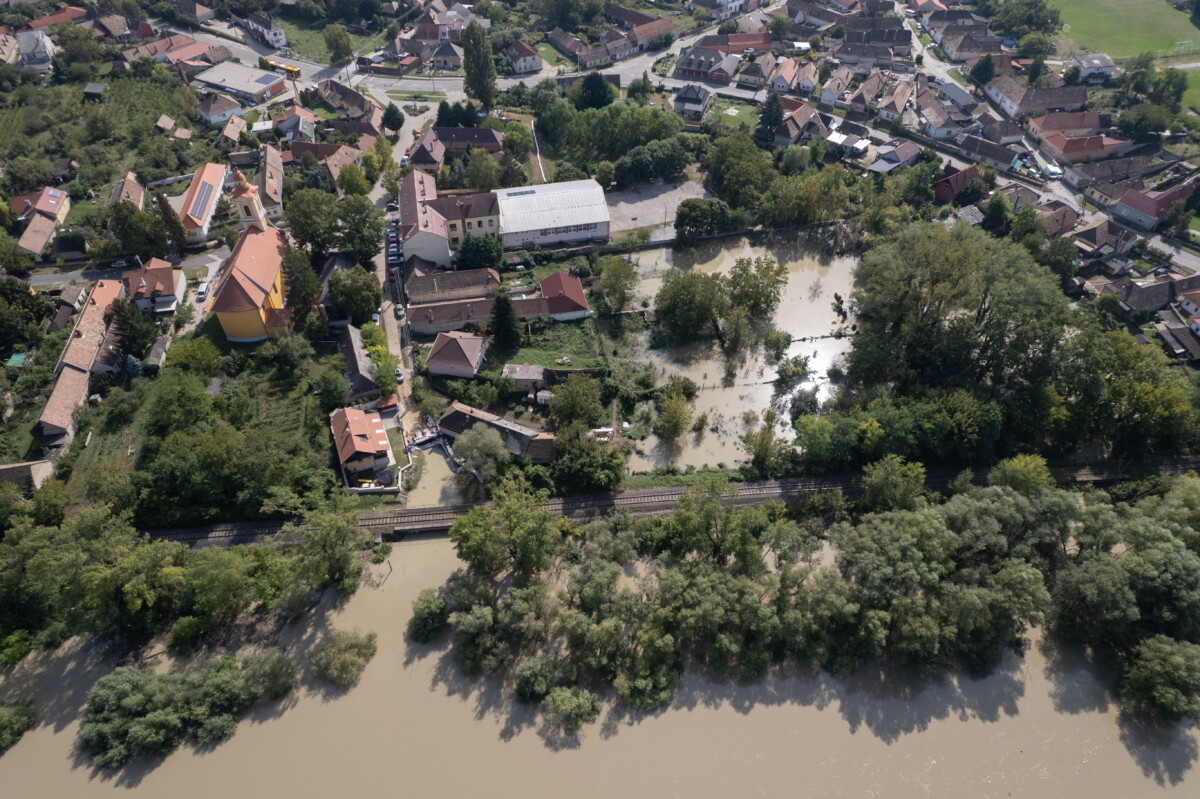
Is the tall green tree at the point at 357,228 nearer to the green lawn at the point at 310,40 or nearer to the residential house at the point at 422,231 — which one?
the residential house at the point at 422,231

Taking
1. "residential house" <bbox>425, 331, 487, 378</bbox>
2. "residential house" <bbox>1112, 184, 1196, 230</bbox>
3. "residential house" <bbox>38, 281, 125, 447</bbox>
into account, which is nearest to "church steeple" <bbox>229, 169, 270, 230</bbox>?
"residential house" <bbox>38, 281, 125, 447</bbox>

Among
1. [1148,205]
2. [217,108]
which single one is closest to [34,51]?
[217,108]

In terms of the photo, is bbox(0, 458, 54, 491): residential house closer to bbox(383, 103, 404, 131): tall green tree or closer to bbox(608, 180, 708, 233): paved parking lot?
bbox(608, 180, 708, 233): paved parking lot

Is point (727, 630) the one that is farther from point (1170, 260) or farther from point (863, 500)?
point (1170, 260)

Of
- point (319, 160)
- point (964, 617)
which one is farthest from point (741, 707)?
point (319, 160)

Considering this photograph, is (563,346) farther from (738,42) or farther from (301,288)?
(738,42)

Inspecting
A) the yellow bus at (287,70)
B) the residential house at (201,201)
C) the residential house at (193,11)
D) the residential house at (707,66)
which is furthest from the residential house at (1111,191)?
the residential house at (193,11)
